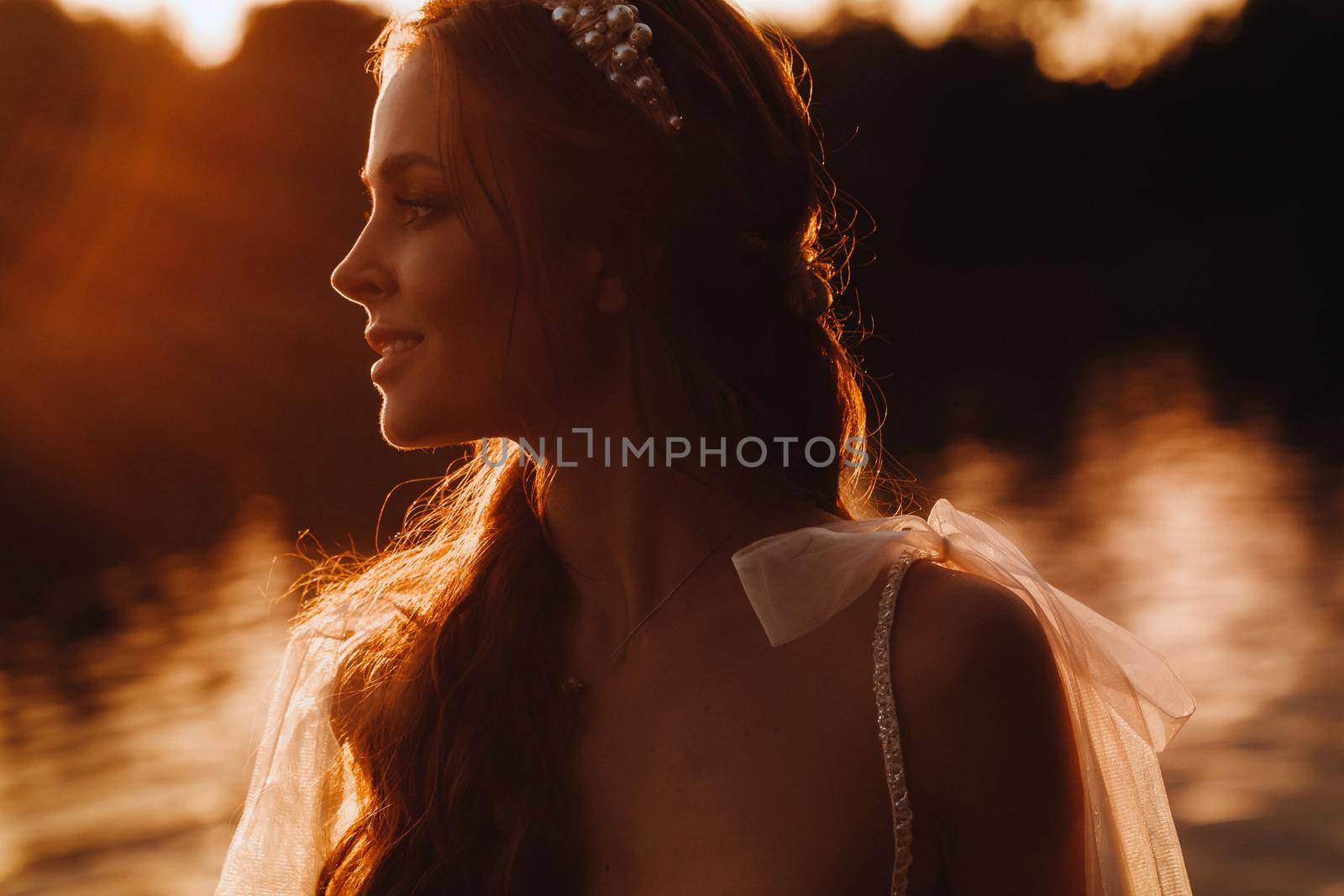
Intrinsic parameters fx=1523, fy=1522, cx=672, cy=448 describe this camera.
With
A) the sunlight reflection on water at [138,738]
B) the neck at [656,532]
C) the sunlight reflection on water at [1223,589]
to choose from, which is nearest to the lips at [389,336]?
the neck at [656,532]

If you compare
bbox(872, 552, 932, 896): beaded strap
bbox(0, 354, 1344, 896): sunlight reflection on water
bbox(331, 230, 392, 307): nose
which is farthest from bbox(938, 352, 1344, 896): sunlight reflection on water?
bbox(331, 230, 392, 307): nose

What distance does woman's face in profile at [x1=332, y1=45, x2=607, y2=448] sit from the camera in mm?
1792

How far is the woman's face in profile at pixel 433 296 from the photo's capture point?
1792 millimetres

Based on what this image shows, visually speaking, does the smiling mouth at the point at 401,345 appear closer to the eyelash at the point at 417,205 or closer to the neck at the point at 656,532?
the eyelash at the point at 417,205

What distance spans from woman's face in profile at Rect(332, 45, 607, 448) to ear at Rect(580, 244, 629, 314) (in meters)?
0.03

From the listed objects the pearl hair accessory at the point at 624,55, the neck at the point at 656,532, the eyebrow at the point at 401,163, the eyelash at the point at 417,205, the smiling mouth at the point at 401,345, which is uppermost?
the pearl hair accessory at the point at 624,55

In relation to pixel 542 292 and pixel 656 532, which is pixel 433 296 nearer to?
pixel 542 292

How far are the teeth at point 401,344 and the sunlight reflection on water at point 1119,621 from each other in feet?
2.32

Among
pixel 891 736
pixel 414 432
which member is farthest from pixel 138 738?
pixel 891 736

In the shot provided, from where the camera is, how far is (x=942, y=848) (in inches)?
62.2

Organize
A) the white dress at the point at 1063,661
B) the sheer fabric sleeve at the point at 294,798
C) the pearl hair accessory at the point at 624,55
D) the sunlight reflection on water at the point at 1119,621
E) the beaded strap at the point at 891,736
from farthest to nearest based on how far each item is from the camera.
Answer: the sunlight reflection on water at the point at 1119,621
the sheer fabric sleeve at the point at 294,798
the pearl hair accessory at the point at 624,55
the white dress at the point at 1063,661
the beaded strap at the point at 891,736

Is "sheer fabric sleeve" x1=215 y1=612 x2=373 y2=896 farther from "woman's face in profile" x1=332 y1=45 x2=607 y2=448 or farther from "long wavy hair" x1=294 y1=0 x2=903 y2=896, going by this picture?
"woman's face in profile" x1=332 y1=45 x2=607 y2=448

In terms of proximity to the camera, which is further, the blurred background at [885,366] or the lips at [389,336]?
the blurred background at [885,366]

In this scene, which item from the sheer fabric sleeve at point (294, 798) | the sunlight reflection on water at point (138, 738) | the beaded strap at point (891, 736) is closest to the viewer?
the beaded strap at point (891, 736)
